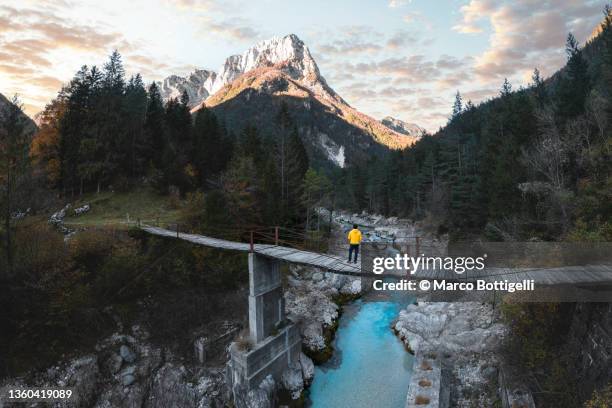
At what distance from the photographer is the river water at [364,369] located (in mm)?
18969

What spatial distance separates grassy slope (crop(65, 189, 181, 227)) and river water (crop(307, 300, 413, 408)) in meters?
21.7

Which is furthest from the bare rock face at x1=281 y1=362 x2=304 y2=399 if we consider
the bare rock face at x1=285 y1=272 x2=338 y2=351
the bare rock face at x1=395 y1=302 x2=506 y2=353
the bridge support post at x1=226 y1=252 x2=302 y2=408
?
the bare rock face at x1=395 y1=302 x2=506 y2=353

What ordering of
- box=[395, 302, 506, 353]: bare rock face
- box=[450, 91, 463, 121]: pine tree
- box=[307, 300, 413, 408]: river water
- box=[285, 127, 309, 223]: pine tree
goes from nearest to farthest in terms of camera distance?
box=[307, 300, 413, 408]: river water, box=[395, 302, 506, 353]: bare rock face, box=[285, 127, 309, 223]: pine tree, box=[450, 91, 463, 121]: pine tree

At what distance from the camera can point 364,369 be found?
21641 millimetres

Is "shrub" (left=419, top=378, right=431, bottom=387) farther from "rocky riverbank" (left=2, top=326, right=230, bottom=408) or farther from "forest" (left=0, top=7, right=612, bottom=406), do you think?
"rocky riverbank" (left=2, top=326, right=230, bottom=408)

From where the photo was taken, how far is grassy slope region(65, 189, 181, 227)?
3550 cm

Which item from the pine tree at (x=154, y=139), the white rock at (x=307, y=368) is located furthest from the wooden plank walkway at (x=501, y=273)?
the pine tree at (x=154, y=139)

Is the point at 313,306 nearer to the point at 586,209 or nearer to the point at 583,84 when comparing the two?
the point at 586,209

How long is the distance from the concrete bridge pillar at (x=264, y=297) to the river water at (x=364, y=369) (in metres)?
4.58

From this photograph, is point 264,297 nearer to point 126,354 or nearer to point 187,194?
point 126,354

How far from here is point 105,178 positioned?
43.1 m

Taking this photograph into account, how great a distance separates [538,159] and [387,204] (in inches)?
2346

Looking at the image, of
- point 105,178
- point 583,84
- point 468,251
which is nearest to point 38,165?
point 105,178

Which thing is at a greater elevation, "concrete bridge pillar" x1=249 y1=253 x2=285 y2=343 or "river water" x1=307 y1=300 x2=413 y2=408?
"concrete bridge pillar" x1=249 y1=253 x2=285 y2=343
